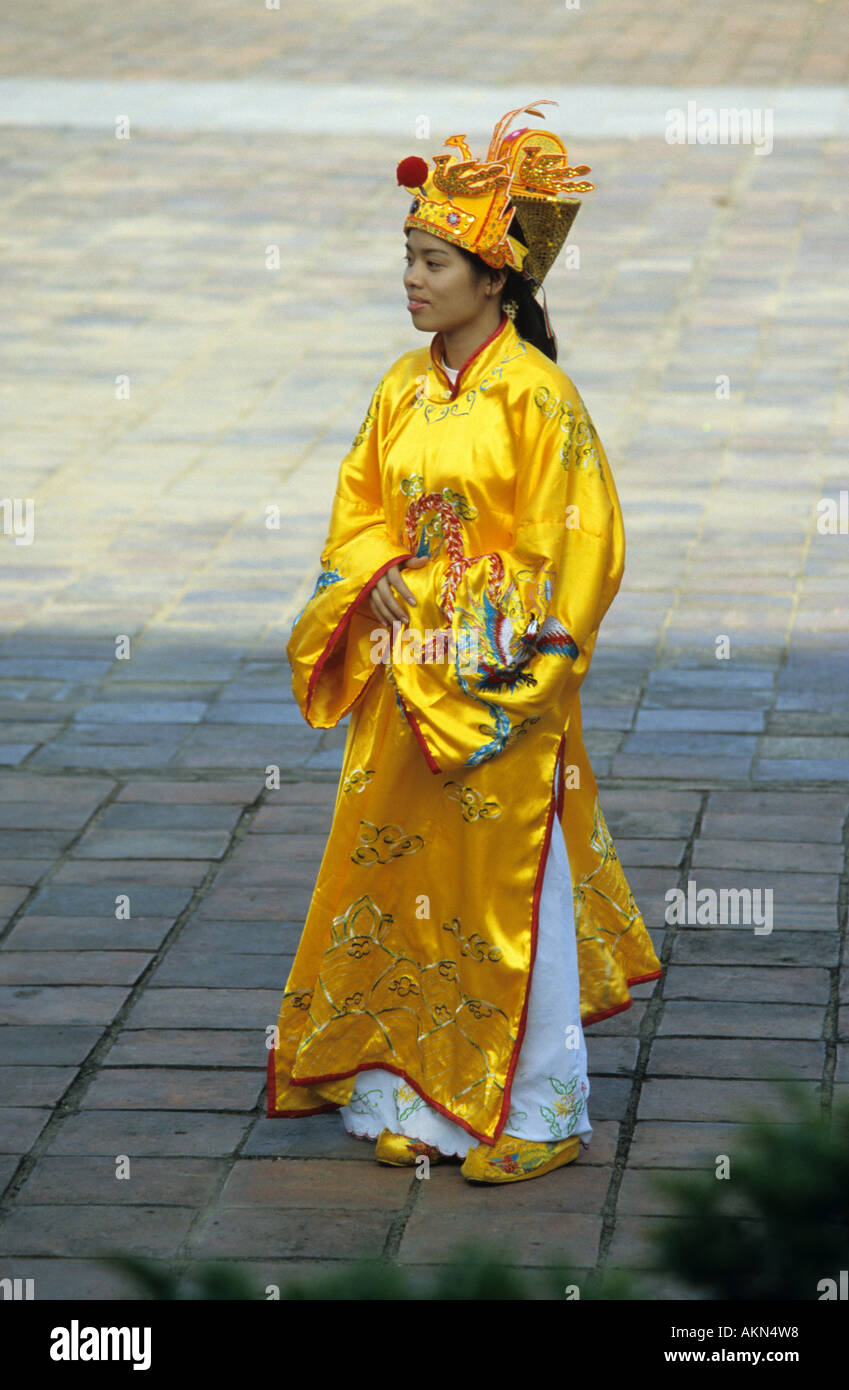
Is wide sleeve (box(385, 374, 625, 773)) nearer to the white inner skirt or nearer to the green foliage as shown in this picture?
the white inner skirt

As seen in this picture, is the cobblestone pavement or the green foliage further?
the cobblestone pavement

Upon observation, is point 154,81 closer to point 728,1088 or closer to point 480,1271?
point 728,1088

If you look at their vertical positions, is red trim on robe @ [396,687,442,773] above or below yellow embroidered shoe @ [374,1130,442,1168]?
above

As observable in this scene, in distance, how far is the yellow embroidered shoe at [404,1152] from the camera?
3387 mm

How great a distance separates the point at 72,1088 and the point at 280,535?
3.78 m

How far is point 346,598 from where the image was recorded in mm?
3260

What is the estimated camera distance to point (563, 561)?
10.3ft

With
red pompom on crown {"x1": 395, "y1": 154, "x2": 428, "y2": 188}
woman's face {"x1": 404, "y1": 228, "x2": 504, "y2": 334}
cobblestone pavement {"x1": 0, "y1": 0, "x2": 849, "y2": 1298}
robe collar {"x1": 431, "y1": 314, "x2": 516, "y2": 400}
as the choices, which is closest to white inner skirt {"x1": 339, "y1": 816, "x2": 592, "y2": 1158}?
cobblestone pavement {"x1": 0, "y1": 0, "x2": 849, "y2": 1298}

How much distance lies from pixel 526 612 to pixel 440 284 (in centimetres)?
56

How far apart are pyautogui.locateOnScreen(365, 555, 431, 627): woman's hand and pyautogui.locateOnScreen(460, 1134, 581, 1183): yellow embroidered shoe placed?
3.07 ft

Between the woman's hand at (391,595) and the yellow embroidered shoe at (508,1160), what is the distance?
934 mm

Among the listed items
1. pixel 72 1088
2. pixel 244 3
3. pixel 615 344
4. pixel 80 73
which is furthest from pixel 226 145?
pixel 72 1088

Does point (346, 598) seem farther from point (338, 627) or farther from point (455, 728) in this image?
point (455, 728)

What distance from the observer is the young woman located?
10.3 feet
